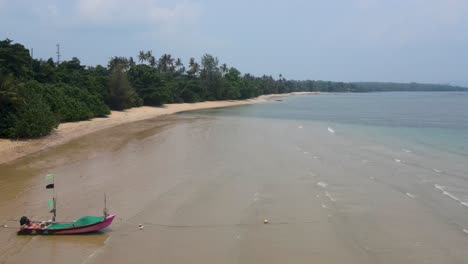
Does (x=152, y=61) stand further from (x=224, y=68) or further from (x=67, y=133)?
(x=67, y=133)

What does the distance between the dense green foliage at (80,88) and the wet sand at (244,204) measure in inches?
162

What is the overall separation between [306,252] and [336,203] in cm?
594

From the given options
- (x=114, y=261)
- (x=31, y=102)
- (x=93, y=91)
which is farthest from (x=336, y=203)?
(x=93, y=91)

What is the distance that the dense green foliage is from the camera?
34.9 meters

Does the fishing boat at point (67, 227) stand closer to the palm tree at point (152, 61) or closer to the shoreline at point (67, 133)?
the shoreline at point (67, 133)

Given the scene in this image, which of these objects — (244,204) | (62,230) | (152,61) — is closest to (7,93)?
(62,230)

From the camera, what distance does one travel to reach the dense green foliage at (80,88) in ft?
115

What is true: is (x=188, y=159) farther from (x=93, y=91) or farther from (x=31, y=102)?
(x=93, y=91)

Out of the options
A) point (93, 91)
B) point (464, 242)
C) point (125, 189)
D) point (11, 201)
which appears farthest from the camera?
point (93, 91)

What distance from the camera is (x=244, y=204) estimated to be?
63.2 ft

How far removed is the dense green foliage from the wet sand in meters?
4.11

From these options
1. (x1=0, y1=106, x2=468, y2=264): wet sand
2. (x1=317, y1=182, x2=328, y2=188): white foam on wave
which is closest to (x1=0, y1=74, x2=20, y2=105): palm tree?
(x1=0, y1=106, x2=468, y2=264): wet sand

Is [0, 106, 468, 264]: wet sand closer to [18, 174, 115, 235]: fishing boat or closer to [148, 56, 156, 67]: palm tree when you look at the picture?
[18, 174, 115, 235]: fishing boat

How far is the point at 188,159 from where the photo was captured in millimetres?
29969
